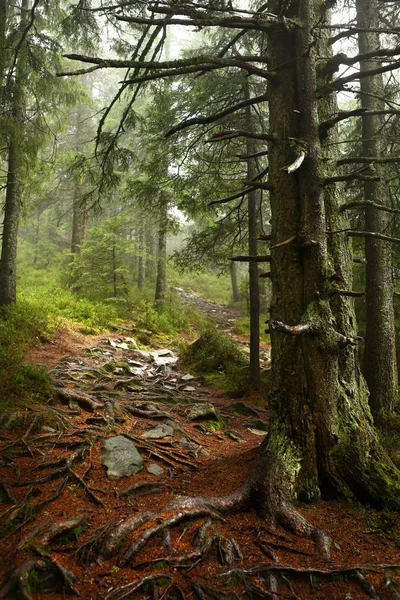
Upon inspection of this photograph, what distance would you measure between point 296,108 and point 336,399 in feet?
11.2

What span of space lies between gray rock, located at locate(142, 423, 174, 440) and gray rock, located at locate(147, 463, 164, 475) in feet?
2.83

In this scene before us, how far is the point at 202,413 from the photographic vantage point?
6.75 meters

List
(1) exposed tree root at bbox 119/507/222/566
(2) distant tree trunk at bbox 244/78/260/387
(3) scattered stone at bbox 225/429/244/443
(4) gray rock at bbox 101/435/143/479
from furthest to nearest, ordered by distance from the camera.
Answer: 1. (2) distant tree trunk at bbox 244/78/260/387
2. (3) scattered stone at bbox 225/429/244/443
3. (4) gray rock at bbox 101/435/143/479
4. (1) exposed tree root at bbox 119/507/222/566

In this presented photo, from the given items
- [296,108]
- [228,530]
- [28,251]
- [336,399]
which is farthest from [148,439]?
[28,251]

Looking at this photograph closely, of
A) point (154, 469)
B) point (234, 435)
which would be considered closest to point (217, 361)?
point (234, 435)

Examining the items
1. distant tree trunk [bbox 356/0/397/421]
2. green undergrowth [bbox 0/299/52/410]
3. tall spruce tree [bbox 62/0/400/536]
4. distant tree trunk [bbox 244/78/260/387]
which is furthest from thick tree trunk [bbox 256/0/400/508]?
distant tree trunk [bbox 244/78/260/387]

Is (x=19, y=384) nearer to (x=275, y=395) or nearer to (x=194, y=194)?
(x=275, y=395)

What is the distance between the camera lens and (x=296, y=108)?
3.89m

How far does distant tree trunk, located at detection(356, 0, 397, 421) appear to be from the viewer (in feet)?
21.6

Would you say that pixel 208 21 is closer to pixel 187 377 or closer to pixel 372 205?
pixel 372 205

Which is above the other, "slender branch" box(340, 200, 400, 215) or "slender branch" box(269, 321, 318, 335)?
"slender branch" box(340, 200, 400, 215)

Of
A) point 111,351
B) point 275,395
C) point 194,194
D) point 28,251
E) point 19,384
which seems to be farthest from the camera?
point 28,251

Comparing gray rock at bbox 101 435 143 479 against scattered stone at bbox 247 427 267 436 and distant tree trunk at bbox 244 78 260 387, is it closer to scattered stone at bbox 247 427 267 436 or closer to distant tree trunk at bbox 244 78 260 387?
scattered stone at bbox 247 427 267 436

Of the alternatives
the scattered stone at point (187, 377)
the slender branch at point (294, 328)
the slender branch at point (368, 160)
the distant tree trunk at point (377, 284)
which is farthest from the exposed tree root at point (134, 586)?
the scattered stone at point (187, 377)
